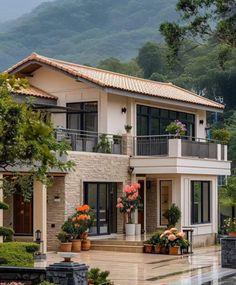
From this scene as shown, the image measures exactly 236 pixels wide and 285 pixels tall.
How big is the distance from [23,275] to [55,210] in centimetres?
1205

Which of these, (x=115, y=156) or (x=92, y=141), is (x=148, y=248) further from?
(x=92, y=141)

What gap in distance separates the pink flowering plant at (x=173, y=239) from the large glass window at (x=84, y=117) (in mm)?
6271

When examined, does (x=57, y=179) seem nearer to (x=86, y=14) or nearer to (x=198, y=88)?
(x=198, y=88)

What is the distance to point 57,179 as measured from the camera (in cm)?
2795

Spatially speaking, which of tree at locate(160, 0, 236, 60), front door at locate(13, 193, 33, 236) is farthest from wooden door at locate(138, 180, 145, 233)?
tree at locate(160, 0, 236, 60)

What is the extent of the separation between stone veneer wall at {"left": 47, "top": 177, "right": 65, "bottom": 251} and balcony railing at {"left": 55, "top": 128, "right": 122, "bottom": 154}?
1558 mm

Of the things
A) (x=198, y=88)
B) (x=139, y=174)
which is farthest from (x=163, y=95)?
(x=198, y=88)

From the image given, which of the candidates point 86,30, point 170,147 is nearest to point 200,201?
point 170,147

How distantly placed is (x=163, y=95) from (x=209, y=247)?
22.2 ft

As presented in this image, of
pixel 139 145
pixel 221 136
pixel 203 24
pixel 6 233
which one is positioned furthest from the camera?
pixel 221 136

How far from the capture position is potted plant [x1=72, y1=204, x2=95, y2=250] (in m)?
27.4

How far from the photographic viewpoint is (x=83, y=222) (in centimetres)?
2741

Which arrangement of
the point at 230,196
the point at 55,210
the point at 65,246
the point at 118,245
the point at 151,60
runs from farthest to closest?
the point at 151,60
the point at 230,196
the point at 118,245
the point at 55,210
the point at 65,246

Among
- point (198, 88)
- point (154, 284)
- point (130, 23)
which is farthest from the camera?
point (130, 23)
